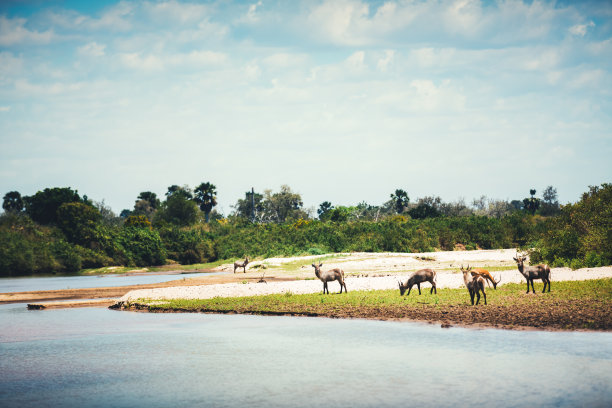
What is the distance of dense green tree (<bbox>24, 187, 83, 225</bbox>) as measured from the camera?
88.5m

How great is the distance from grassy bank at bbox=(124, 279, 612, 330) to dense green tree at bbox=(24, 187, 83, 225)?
66.9 m

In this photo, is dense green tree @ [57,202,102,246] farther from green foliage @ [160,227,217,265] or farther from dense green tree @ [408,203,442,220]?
dense green tree @ [408,203,442,220]

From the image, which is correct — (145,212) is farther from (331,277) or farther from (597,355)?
(597,355)

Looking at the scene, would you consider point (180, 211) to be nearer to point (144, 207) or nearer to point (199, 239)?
point (199, 239)

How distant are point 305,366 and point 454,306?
879 centimetres

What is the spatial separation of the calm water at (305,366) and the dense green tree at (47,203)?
72.9 m

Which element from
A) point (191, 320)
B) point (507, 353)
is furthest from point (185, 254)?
point (507, 353)

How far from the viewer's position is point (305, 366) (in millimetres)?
14648

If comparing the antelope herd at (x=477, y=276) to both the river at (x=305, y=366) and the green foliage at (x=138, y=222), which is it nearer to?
the river at (x=305, y=366)

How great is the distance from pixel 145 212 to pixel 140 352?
427 feet

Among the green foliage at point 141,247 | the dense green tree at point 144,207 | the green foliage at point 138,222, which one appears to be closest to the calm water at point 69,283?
the green foliage at point 141,247

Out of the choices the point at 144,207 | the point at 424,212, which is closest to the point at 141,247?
the point at 424,212

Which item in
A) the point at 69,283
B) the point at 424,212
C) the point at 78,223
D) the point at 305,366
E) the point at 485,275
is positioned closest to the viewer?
the point at 305,366

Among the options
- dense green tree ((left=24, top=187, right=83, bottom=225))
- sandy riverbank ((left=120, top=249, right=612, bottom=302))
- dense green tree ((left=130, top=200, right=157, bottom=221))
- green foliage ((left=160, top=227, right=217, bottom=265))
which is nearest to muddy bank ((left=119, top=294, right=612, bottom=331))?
sandy riverbank ((left=120, top=249, right=612, bottom=302))
